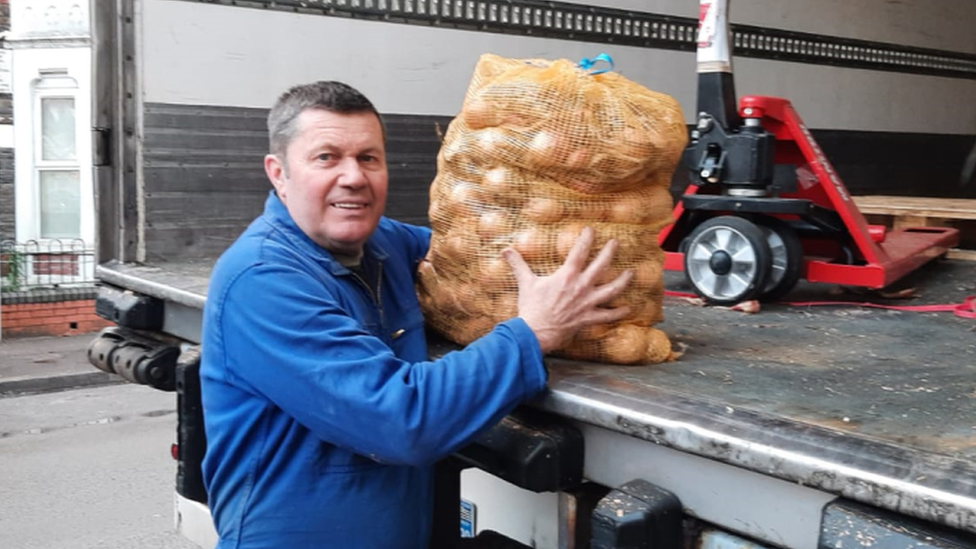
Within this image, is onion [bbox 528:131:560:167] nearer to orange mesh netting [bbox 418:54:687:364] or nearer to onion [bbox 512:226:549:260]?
orange mesh netting [bbox 418:54:687:364]

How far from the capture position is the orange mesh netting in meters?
2.12

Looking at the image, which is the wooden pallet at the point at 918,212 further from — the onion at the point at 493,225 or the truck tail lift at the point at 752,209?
the onion at the point at 493,225

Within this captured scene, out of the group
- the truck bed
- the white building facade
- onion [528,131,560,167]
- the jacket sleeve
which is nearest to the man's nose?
the jacket sleeve

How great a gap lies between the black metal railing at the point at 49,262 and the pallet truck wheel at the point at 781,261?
8783 mm

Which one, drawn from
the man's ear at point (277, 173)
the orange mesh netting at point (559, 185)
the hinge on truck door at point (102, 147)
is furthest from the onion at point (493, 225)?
the hinge on truck door at point (102, 147)

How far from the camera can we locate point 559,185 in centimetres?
217

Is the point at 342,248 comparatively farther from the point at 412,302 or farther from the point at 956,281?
the point at 956,281

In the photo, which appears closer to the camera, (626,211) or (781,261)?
(626,211)

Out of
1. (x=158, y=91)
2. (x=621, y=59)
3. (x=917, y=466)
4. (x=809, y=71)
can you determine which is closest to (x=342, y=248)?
(x=917, y=466)

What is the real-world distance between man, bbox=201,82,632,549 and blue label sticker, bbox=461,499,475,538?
0.12m

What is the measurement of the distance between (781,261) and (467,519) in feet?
5.08

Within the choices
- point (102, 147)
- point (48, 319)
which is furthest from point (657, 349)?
point (48, 319)

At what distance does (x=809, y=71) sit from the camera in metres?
5.30

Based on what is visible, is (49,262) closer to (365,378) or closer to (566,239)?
(566,239)
